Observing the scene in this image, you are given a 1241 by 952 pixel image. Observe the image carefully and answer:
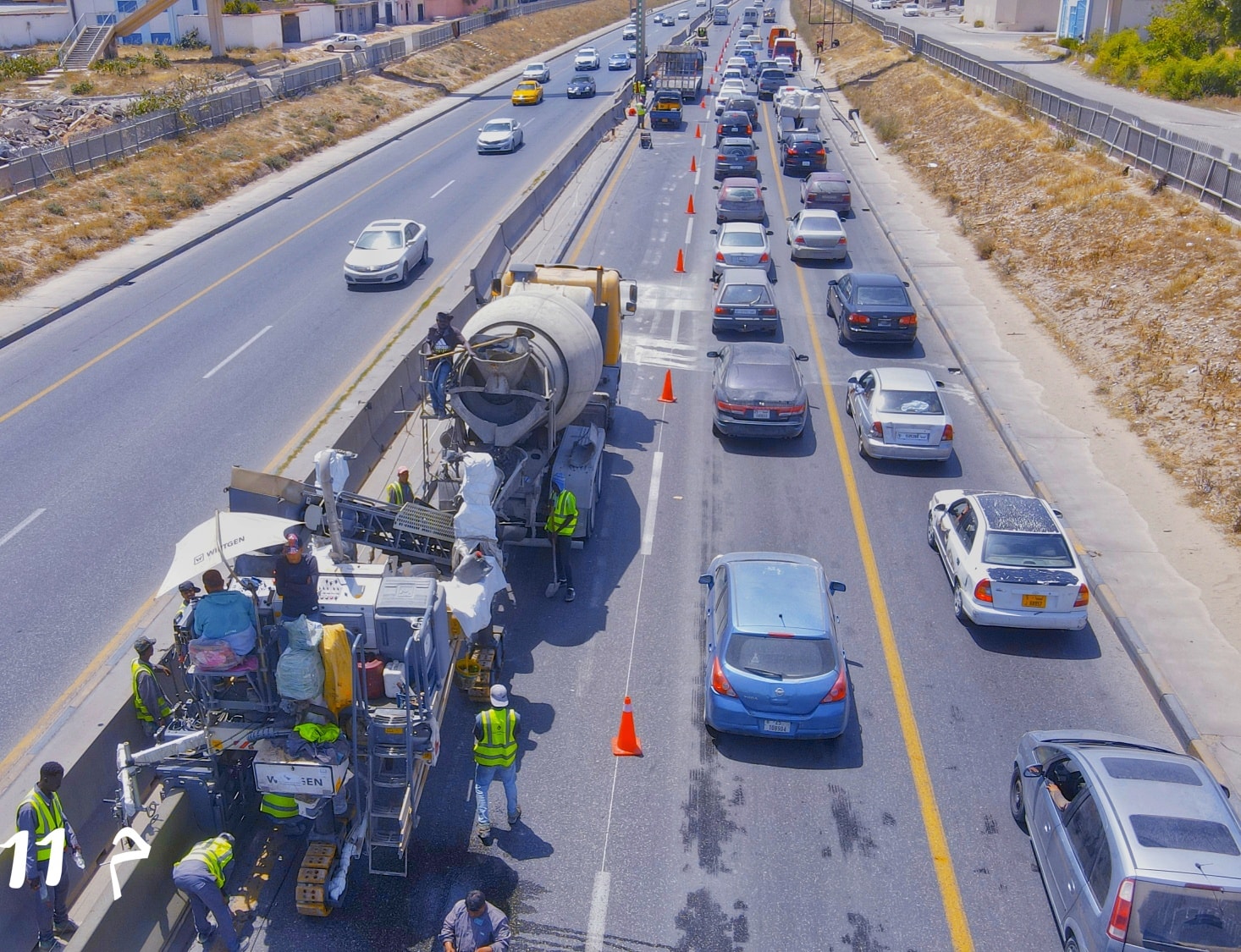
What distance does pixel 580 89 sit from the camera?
62.1m

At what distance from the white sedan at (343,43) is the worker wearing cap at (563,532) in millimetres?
66352

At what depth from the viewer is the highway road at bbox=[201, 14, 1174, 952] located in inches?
350

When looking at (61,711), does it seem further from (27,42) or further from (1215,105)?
(27,42)

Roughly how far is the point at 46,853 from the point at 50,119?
160 feet

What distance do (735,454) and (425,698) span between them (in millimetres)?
9871

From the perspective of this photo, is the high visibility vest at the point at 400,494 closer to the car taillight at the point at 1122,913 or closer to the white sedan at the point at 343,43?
the car taillight at the point at 1122,913

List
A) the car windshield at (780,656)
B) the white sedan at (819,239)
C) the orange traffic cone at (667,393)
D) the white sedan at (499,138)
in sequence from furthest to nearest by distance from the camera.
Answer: the white sedan at (499,138), the white sedan at (819,239), the orange traffic cone at (667,393), the car windshield at (780,656)

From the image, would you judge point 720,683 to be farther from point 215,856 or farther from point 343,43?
point 343,43

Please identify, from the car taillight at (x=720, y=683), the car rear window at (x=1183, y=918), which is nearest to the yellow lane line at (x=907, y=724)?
the car rear window at (x=1183, y=918)

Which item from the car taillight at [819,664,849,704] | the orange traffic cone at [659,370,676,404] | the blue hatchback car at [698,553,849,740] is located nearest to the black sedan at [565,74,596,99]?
the orange traffic cone at [659,370,676,404]

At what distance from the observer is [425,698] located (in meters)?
9.58

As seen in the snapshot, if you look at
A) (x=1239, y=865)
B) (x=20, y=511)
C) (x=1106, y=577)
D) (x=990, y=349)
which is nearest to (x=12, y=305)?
(x=20, y=511)

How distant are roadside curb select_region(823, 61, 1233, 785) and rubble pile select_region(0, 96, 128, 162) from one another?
37.8 meters

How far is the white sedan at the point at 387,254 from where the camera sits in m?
26.6
